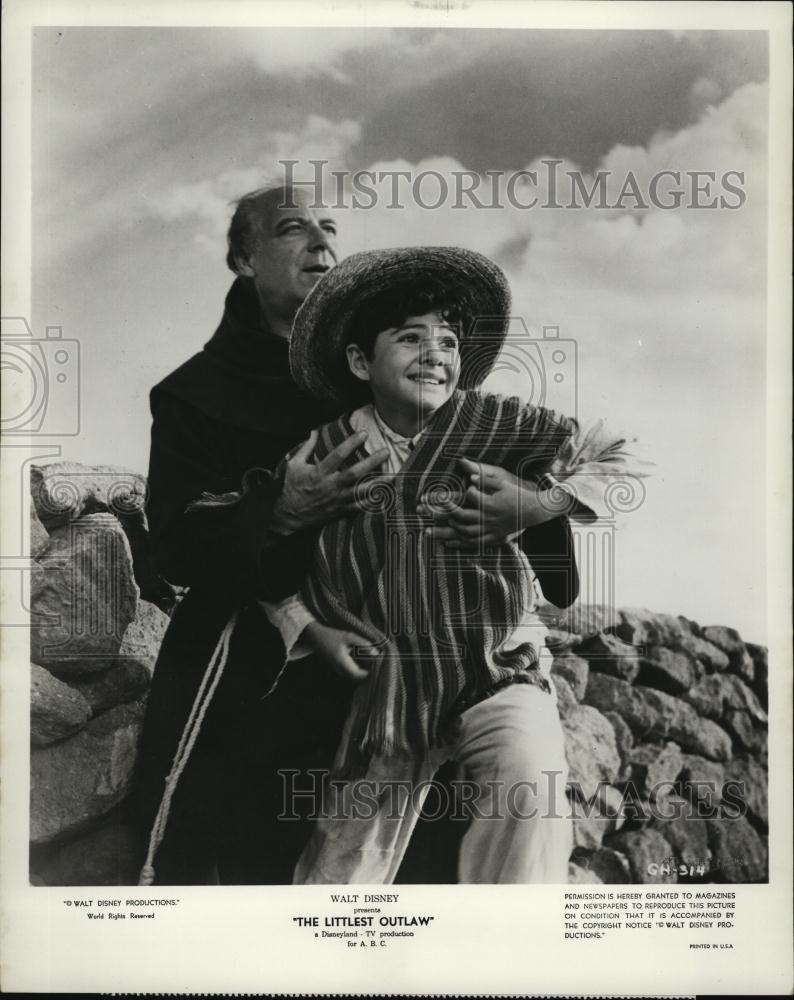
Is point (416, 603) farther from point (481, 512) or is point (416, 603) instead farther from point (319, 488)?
point (319, 488)

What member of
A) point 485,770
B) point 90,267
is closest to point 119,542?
point 90,267

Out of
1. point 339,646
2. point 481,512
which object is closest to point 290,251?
point 481,512

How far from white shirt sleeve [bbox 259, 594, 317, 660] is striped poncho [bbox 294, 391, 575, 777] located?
37 mm

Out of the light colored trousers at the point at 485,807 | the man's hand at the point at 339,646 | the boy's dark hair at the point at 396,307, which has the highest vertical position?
Result: the boy's dark hair at the point at 396,307

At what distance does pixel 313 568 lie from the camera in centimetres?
359

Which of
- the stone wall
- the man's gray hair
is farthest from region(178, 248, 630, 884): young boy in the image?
the man's gray hair

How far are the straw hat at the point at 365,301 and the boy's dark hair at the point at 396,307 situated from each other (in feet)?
0.05

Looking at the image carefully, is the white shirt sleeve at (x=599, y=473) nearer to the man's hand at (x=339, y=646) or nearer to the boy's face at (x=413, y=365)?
the boy's face at (x=413, y=365)

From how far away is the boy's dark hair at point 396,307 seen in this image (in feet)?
11.8

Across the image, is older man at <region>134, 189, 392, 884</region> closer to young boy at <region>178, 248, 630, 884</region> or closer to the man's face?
young boy at <region>178, 248, 630, 884</region>

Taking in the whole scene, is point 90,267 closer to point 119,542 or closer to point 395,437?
point 119,542

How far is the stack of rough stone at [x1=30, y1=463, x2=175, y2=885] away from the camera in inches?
142

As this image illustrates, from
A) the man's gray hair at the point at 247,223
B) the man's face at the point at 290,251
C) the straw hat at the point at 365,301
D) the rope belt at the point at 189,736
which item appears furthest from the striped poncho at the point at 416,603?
the man's gray hair at the point at 247,223

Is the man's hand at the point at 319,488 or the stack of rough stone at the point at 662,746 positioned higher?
the man's hand at the point at 319,488
